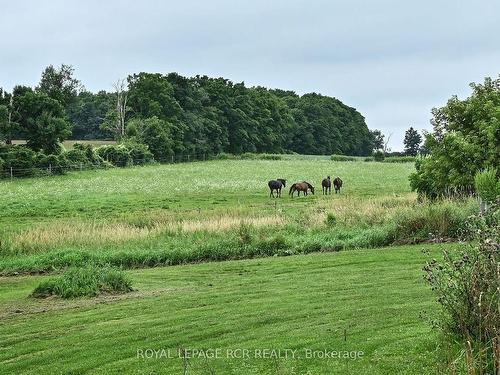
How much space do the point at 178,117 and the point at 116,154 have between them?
29202 mm

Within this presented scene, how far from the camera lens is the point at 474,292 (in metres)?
6.77

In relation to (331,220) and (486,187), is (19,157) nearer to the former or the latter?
(331,220)

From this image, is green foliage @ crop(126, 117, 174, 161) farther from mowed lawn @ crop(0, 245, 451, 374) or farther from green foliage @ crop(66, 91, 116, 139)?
mowed lawn @ crop(0, 245, 451, 374)

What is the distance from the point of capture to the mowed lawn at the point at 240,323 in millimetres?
8031

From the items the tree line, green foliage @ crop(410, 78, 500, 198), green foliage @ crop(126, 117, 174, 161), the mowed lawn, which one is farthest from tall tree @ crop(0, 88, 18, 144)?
the mowed lawn

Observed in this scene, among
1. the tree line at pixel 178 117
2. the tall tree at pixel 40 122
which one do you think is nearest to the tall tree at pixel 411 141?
the tree line at pixel 178 117

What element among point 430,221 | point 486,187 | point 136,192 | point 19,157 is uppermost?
point 19,157

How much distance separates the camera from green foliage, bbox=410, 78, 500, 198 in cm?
2598

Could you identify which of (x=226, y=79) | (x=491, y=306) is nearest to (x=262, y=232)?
(x=491, y=306)

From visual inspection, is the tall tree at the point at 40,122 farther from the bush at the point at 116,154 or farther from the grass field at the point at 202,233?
the grass field at the point at 202,233

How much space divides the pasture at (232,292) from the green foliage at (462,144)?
84.1 inches

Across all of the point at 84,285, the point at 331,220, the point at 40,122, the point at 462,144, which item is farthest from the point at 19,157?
the point at 84,285

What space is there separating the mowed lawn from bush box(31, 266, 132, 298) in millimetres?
405

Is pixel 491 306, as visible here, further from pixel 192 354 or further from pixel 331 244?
pixel 331 244
